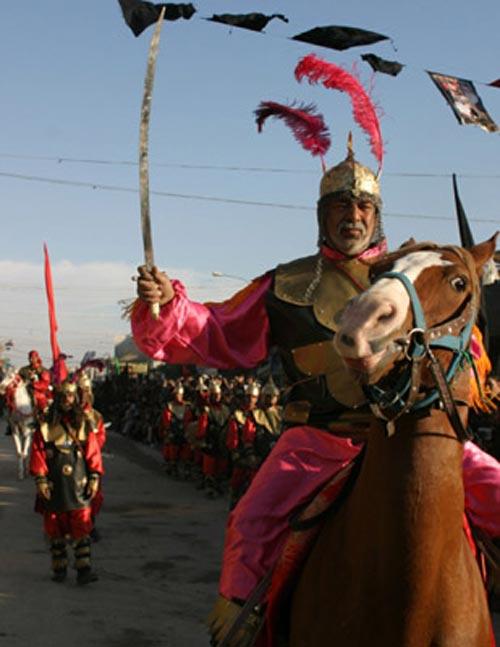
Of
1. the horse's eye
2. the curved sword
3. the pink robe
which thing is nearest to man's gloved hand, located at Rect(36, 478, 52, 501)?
the pink robe

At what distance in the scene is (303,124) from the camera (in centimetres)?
497

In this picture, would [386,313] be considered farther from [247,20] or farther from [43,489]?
[43,489]

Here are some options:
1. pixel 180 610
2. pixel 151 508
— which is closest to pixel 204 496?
pixel 151 508

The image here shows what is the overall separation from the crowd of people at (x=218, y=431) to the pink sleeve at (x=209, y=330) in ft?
27.6

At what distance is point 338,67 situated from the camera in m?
4.79

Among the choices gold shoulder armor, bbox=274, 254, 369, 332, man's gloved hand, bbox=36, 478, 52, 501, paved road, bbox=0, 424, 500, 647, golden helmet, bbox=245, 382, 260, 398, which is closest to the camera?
gold shoulder armor, bbox=274, 254, 369, 332

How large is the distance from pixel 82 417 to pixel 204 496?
23.5 feet

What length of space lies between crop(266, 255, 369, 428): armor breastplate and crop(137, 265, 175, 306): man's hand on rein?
0.76m

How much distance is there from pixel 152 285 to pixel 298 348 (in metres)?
0.90

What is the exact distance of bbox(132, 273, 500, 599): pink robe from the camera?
12.8ft

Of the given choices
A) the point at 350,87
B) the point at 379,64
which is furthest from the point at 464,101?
the point at 350,87

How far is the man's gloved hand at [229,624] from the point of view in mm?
3691

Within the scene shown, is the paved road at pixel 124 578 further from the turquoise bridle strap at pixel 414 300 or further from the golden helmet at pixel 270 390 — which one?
the turquoise bridle strap at pixel 414 300

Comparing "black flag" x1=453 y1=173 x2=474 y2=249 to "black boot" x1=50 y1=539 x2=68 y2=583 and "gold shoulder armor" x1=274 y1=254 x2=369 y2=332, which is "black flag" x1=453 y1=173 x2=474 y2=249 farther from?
"gold shoulder armor" x1=274 y1=254 x2=369 y2=332
